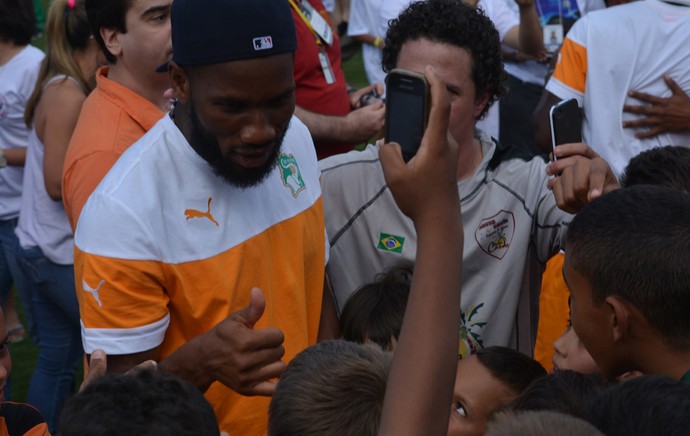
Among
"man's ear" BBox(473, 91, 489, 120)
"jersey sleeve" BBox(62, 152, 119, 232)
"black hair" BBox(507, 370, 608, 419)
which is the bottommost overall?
"black hair" BBox(507, 370, 608, 419)

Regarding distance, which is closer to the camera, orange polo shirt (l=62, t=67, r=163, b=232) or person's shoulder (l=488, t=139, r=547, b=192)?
orange polo shirt (l=62, t=67, r=163, b=232)

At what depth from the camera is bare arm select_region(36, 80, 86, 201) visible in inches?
159

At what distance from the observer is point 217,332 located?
2.31m

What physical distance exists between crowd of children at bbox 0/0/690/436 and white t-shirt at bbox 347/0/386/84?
3.85 m

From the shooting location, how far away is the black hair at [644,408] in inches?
68.1

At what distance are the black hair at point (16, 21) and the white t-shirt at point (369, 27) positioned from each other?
2696 millimetres

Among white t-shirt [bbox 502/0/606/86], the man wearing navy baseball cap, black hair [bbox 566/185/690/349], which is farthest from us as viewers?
white t-shirt [bbox 502/0/606/86]

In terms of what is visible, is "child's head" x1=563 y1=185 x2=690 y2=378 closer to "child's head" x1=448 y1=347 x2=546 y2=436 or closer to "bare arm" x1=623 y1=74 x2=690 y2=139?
"child's head" x1=448 y1=347 x2=546 y2=436

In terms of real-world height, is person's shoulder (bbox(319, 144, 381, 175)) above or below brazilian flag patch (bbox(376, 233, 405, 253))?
above

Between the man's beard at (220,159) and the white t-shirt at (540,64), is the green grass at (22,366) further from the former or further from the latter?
the man's beard at (220,159)

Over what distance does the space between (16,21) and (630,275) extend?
13.2 ft

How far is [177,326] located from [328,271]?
0.69 m

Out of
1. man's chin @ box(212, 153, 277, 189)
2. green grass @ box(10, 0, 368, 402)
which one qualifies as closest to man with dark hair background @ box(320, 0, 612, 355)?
man's chin @ box(212, 153, 277, 189)

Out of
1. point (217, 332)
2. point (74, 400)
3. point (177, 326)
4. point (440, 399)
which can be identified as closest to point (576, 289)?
point (440, 399)
